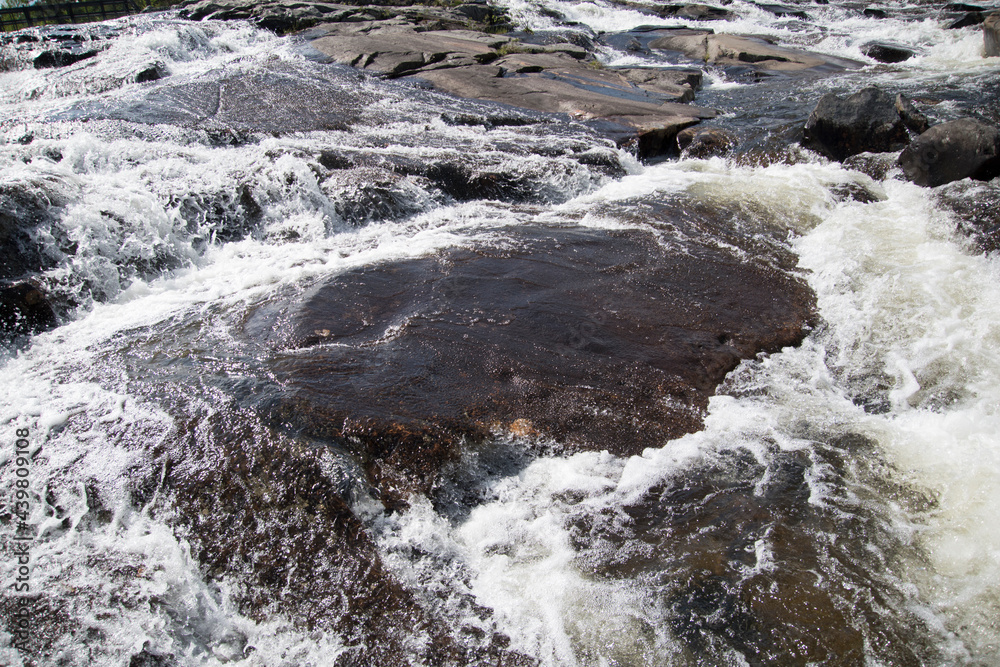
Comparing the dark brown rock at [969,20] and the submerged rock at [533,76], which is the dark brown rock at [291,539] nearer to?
the submerged rock at [533,76]

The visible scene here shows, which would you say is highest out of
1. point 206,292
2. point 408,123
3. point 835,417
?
point 408,123

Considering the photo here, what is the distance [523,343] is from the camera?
4.28 meters

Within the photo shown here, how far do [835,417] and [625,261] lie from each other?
2.37m

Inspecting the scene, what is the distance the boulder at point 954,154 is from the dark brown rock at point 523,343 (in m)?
2.94

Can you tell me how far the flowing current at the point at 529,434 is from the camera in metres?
2.59

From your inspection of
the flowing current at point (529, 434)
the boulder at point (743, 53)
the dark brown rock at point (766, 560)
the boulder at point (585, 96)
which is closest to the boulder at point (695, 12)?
the boulder at point (743, 53)

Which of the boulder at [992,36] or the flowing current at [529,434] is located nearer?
the flowing current at [529,434]

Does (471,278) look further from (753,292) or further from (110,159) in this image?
(110,159)

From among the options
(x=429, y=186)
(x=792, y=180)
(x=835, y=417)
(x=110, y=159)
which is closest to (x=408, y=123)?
(x=429, y=186)

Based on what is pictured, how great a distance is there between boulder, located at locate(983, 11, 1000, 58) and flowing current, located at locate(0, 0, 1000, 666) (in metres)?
7.33

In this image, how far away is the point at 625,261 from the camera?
17.9ft

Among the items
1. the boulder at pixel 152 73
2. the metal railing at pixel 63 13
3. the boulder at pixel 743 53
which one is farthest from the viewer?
the metal railing at pixel 63 13

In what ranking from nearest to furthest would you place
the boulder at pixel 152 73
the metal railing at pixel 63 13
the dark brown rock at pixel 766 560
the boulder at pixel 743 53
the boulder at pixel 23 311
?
the dark brown rock at pixel 766 560, the boulder at pixel 23 311, the boulder at pixel 152 73, the boulder at pixel 743 53, the metal railing at pixel 63 13

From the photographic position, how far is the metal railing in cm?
1986
